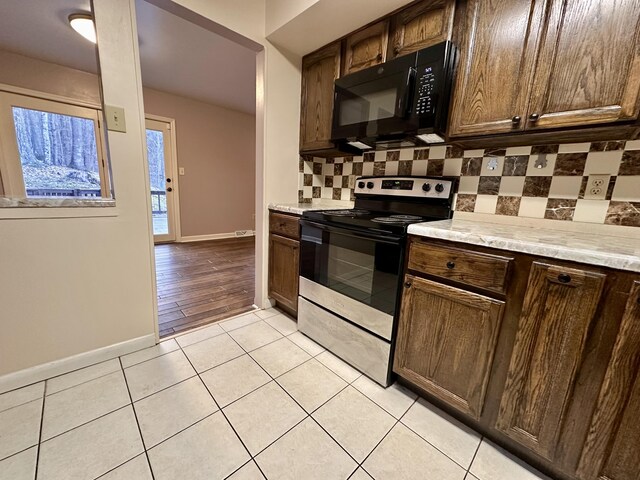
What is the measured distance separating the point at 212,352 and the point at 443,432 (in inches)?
52.5

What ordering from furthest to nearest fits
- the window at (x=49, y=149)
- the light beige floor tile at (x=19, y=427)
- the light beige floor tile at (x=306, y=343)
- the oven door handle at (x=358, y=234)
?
the window at (x=49, y=149)
the light beige floor tile at (x=306, y=343)
the oven door handle at (x=358, y=234)
the light beige floor tile at (x=19, y=427)

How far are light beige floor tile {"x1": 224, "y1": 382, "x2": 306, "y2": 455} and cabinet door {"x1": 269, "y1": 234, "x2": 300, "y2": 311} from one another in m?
0.71

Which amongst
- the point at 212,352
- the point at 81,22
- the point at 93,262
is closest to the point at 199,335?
the point at 212,352

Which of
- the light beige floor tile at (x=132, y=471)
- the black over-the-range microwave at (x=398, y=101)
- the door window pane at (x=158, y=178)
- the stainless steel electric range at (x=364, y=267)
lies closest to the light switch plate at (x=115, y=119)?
the stainless steel electric range at (x=364, y=267)

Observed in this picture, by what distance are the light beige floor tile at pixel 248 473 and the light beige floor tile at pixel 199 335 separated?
95 centimetres

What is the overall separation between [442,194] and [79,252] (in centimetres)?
206

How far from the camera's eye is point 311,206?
2.14 meters

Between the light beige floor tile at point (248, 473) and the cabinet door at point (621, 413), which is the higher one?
the cabinet door at point (621, 413)

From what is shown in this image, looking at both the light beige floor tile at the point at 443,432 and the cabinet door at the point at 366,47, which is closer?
the light beige floor tile at the point at 443,432

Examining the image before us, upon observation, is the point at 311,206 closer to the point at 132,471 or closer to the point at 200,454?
the point at 200,454

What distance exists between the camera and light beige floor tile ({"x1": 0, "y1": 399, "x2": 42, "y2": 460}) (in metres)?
0.99

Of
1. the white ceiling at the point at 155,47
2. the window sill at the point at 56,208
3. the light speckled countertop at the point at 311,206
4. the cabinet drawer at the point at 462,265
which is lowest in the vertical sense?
the cabinet drawer at the point at 462,265

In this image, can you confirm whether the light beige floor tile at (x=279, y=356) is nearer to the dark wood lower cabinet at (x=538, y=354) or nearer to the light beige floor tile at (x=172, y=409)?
the light beige floor tile at (x=172, y=409)

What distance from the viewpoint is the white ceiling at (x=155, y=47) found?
6.84ft
